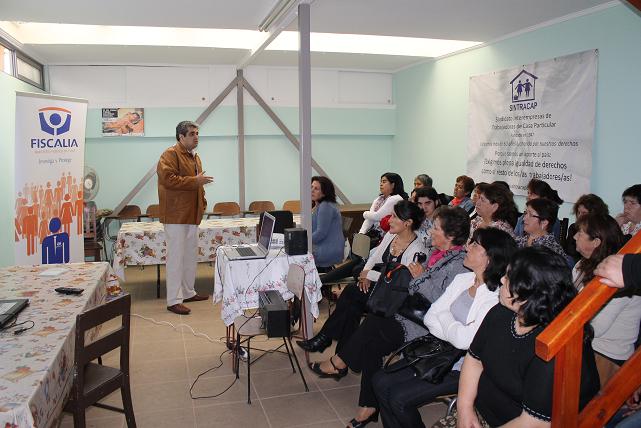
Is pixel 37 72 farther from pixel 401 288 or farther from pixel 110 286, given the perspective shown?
pixel 401 288

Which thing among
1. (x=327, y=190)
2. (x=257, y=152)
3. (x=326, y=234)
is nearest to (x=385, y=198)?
(x=327, y=190)

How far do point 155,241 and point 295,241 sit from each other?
2245mm

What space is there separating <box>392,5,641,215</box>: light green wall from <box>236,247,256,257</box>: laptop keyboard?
306 cm

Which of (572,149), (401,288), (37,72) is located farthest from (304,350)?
(37,72)

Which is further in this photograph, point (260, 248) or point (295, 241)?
point (260, 248)

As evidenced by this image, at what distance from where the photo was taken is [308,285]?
12.6 feet

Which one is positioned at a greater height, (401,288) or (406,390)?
(401,288)

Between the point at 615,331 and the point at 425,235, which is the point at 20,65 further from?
the point at 615,331

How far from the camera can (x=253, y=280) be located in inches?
146

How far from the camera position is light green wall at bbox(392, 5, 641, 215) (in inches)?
173

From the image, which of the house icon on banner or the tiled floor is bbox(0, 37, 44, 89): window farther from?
the house icon on banner

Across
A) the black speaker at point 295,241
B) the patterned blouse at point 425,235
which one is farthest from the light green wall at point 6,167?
the patterned blouse at point 425,235

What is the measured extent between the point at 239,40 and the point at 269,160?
2047 mm

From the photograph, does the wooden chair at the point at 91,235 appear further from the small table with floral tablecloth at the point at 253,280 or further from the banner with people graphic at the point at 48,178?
the small table with floral tablecloth at the point at 253,280
